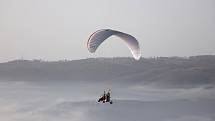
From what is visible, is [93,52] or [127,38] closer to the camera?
[93,52]

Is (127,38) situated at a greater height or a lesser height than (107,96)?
greater

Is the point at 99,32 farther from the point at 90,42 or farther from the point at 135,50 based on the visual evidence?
the point at 135,50

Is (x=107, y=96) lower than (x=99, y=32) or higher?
lower

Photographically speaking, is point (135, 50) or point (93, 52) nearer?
point (93, 52)

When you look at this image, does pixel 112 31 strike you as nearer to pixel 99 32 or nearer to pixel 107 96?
pixel 99 32

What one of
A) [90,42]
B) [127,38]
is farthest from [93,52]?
[127,38]

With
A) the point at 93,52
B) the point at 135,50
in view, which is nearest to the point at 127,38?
the point at 135,50
